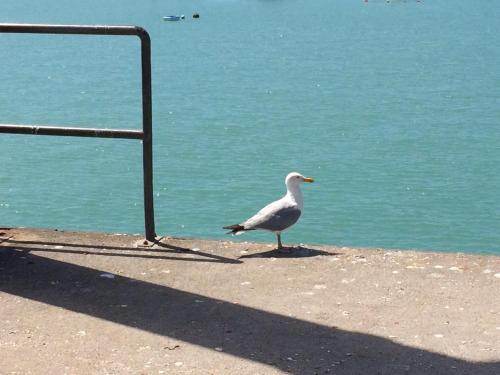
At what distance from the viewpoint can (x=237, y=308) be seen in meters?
5.02

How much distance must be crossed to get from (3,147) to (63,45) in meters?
20.6

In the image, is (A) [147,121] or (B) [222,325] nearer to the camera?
(B) [222,325]

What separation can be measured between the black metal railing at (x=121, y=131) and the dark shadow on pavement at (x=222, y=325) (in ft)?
2.56

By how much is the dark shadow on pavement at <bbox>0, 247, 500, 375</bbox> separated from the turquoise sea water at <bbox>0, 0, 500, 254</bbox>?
6.31 meters

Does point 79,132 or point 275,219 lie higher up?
point 79,132

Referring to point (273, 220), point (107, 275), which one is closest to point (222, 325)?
point (107, 275)

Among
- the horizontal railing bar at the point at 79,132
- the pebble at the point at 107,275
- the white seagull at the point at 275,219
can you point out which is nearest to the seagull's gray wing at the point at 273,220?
the white seagull at the point at 275,219

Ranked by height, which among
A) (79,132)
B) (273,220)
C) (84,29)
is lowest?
(273,220)

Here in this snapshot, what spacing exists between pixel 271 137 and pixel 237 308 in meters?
16.1

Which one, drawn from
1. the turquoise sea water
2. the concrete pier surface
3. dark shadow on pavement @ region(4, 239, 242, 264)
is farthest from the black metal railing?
the turquoise sea water

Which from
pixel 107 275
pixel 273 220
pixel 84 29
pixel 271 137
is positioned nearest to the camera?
pixel 107 275

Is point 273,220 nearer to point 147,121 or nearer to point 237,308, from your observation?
point 147,121

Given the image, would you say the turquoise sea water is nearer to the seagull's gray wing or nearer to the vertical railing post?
the seagull's gray wing

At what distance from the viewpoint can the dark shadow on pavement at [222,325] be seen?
4.32 meters
